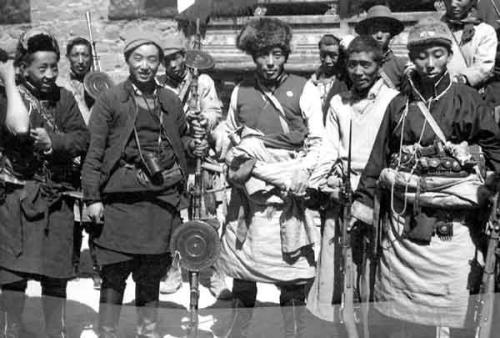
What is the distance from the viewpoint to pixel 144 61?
4477 millimetres

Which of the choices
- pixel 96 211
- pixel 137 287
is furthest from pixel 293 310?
pixel 96 211

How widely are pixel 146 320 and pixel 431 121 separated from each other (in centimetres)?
215

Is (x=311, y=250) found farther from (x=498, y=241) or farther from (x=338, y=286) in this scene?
(x=498, y=241)

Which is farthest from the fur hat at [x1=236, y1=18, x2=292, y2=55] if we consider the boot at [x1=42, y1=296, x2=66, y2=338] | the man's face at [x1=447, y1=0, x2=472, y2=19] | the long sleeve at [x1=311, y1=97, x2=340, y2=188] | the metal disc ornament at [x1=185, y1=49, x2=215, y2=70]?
the boot at [x1=42, y1=296, x2=66, y2=338]

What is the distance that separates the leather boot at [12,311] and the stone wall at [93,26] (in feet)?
19.2

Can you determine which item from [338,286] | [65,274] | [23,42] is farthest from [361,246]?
[23,42]

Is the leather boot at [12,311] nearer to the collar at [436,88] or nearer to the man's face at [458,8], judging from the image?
the collar at [436,88]

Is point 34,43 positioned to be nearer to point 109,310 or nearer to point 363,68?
point 109,310

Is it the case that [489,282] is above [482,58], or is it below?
below

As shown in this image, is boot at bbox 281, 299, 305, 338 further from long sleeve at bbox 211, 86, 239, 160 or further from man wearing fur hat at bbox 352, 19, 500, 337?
long sleeve at bbox 211, 86, 239, 160

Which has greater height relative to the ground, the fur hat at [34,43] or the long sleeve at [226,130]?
the fur hat at [34,43]

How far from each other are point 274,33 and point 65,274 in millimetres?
1972

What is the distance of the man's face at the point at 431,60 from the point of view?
4145mm

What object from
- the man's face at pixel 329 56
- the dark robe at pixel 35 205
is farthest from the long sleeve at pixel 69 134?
the man's face at pixel 329 56
